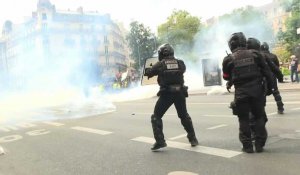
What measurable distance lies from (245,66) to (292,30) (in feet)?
142

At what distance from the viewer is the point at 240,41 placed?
616 centimetres

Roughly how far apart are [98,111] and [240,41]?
11855 millimetres

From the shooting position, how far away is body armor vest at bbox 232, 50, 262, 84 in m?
6.00

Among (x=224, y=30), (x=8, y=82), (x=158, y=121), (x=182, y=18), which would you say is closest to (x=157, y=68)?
(x=158, y=121)

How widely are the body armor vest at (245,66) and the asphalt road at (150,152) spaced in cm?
112

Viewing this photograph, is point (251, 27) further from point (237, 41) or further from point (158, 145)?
point (237, 41)

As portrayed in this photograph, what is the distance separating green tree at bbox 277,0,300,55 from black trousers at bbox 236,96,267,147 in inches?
1603

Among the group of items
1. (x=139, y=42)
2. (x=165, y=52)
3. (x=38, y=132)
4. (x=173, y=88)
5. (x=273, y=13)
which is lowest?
(x=38, y=132)

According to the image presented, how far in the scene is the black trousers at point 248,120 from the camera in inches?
240

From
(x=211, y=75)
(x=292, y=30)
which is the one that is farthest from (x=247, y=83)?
(x=292, y=30)

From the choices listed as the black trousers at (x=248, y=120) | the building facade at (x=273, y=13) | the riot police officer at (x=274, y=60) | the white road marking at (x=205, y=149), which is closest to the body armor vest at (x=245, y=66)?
the black trousers at (x=248, y=120)

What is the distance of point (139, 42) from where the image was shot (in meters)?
51.9

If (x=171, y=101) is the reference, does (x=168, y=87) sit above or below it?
above

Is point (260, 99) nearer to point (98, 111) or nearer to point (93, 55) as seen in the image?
point (98, 111)
